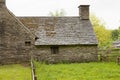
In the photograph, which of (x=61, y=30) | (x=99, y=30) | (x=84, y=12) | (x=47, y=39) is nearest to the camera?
(x=47, y=39)

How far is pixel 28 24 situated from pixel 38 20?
1.75m

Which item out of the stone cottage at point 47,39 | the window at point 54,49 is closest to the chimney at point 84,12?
the stone cottage at point 47,39

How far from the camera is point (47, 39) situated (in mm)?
46031

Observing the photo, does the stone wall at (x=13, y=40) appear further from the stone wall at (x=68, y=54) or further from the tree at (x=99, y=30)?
the tree at (x=99, y=30)

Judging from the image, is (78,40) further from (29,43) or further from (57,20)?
(29,43)

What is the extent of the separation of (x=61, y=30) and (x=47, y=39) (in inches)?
112

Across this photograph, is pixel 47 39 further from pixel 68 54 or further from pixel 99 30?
pixel 99 30

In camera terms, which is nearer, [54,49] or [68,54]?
[68,54]

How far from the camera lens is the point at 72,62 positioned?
45281 mm

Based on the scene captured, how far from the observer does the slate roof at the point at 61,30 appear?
46031mm

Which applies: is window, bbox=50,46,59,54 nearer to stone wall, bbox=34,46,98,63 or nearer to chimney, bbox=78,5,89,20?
stone wall, bbox=34,46,98,63

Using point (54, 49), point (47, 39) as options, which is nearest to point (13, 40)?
point (47, 39)

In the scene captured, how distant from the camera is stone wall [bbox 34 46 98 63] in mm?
44844

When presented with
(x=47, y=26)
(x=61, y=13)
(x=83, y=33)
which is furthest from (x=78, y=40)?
(x=61, y=13)
